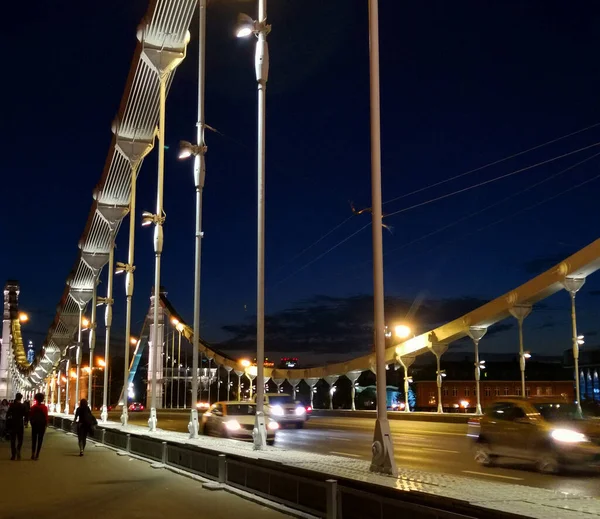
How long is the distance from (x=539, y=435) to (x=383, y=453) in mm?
6083

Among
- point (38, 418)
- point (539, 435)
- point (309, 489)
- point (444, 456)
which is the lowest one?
point (444, 456)

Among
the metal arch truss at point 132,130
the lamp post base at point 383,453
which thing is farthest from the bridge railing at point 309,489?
the metal arch truss at point 132,130

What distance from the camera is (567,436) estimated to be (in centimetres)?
1394

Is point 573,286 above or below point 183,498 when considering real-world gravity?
above

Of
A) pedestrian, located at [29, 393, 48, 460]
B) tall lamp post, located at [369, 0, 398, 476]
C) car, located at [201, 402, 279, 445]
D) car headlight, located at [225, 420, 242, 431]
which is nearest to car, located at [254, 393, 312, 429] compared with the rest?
car, located at [201, 402, 279, 445]

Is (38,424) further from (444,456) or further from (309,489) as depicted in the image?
(309,489)

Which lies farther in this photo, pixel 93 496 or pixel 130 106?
pixel 130 106

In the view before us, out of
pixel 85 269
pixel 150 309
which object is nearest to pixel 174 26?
pixel 85 269

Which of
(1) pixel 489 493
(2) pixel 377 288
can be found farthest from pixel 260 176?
(1) pixel 489 493

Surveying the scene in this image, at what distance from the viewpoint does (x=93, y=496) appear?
11.0m

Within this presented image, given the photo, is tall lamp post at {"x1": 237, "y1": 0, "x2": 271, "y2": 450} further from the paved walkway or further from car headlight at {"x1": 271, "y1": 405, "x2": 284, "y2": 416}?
car headlight at {"x1": 271, "y1": 405, "x2": 284, "y2": 416}

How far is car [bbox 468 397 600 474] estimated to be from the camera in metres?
13.8

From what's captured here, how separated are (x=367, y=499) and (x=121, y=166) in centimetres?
3283

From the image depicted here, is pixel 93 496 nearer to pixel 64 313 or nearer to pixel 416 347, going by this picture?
pixel 416 347
